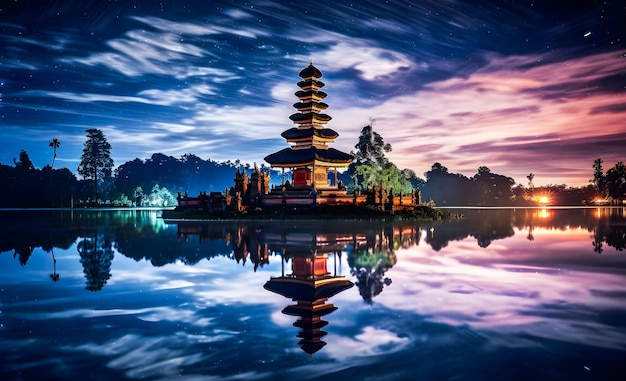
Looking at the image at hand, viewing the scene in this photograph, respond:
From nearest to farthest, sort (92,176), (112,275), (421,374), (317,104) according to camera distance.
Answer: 1. (421,374)
2. (112,275)
3. (317,104)
4. (92,176)

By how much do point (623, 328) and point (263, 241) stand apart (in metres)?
14.0

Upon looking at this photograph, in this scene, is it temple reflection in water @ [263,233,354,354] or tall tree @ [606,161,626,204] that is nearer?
temple reflection in water @ [263,233,354,354]

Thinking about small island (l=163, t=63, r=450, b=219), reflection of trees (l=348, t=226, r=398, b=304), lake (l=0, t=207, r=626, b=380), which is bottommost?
lake (l=0, t=207, r=626, b=380)

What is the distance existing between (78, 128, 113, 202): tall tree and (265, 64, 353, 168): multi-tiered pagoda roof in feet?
221

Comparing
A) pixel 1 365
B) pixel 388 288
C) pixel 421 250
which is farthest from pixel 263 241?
pixel 1 365

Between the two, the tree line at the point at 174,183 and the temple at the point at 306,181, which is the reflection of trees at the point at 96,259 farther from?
the tree line at the point at 174,183

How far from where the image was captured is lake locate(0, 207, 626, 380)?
486 cm

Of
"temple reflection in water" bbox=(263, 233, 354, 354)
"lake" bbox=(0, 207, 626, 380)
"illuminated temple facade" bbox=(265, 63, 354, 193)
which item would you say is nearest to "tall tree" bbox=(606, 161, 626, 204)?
"illuminated temple facade" bbox=(265, 63, 354, 193)

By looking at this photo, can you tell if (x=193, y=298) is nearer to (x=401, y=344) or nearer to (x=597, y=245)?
(x=401, y=344)

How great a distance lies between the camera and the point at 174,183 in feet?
471

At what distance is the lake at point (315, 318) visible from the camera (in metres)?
4.86

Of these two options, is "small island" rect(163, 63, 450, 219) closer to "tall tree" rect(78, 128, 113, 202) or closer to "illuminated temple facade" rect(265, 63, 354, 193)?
"illuminated temple facade" rect(265, 63, 354, 193)

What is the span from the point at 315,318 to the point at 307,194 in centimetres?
3259

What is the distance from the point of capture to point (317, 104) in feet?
146
